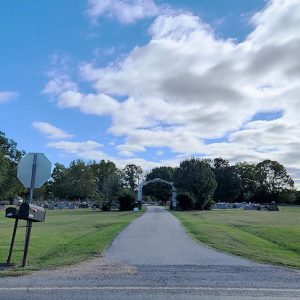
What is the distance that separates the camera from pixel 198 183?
80.7 metres

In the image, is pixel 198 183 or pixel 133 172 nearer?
pixel 198 183

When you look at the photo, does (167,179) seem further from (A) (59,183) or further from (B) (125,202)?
(B) (125,202)

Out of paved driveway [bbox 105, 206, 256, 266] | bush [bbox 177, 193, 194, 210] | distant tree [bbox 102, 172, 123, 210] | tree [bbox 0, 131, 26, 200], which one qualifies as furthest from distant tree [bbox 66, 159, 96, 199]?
paved driveway [bbox 105, 206, 256, 266]

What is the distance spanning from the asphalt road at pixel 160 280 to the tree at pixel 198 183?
6786 cm

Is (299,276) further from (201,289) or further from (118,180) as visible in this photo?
(118,180)

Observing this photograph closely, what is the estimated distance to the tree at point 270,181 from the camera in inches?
5965

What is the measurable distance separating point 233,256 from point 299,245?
22.7 ft

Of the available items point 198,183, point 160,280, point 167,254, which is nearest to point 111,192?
point 198,183

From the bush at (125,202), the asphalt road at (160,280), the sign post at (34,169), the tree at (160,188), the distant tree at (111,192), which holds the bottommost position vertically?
the asphalt road at (160,280)

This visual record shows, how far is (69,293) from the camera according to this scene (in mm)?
7766

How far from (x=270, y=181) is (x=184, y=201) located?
287 feet

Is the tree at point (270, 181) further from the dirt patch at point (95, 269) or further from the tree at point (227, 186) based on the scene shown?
the dirt patch at point (95, 269)

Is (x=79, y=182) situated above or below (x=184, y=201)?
above

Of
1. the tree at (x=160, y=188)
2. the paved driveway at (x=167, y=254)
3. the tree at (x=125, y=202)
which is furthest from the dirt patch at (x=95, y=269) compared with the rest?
the tree at (x=160, y=188)
